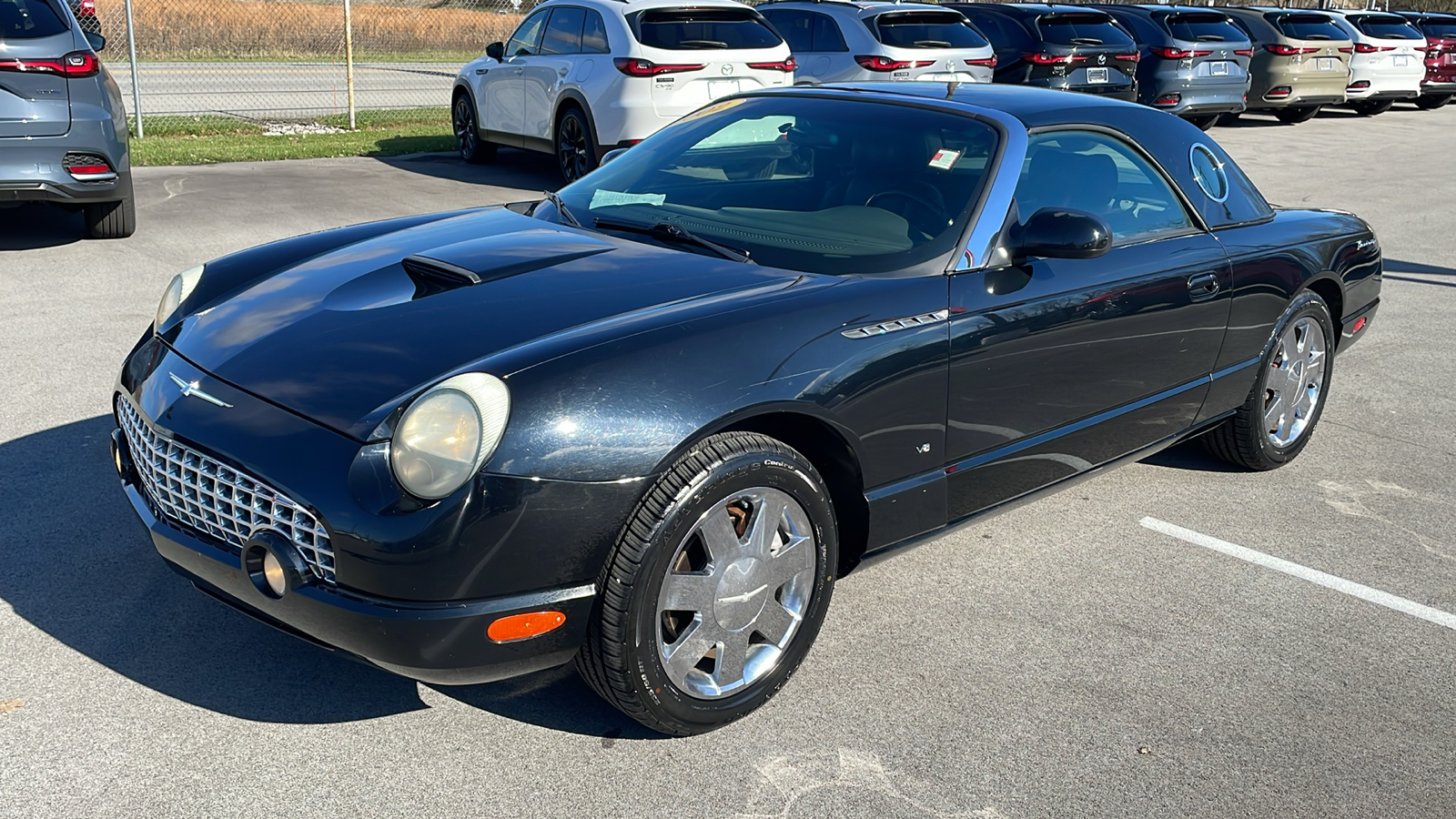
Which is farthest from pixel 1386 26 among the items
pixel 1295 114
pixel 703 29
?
pixel 703 29

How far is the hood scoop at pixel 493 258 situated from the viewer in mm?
3420

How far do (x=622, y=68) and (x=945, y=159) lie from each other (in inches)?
296

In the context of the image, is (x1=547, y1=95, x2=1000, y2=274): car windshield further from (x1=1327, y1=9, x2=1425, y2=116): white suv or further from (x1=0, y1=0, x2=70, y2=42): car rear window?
(x1=1327, y1=9, x2=1425, y2=116): white suv

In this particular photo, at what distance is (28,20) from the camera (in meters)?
7.70

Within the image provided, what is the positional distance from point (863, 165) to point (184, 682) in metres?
2.40

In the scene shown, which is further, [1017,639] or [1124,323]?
[1124,323]

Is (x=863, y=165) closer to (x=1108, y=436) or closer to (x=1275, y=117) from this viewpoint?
(x=1108, y=436)

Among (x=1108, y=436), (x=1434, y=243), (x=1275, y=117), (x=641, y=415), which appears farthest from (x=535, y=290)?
(x=1275, y=117)

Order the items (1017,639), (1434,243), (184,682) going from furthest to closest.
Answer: (1434,243), (1017,639), (184,682)

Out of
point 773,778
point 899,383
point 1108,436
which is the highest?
point 899,383

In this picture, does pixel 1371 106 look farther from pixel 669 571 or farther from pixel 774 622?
pixel 669 571

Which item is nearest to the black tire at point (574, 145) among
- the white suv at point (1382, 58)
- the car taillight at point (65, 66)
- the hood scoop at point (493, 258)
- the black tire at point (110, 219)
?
the black tire at point (110, 219)

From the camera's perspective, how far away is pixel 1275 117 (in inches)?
862

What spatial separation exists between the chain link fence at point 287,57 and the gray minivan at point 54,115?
5.17m
